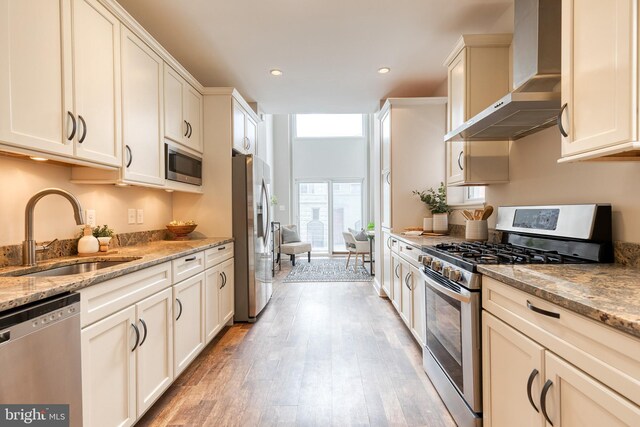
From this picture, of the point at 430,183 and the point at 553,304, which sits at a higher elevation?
the point at 430,183

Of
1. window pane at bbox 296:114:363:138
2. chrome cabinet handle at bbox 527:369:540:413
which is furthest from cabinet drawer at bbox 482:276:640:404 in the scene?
window pane at bbox 296:114:363:138

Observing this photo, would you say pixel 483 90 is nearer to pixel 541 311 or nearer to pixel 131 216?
pixel 541 311

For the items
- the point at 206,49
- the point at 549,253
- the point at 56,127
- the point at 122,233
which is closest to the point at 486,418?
the point at 549,253

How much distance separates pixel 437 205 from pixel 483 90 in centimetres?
134

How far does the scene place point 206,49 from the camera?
2936 millimetres

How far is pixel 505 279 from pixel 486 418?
0.70 metres

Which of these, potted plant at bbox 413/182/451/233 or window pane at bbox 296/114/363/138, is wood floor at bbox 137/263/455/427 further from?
window pane at bbox 296/114/363/138

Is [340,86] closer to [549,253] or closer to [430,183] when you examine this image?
[430,183]

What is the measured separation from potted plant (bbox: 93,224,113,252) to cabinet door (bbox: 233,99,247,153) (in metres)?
1.49

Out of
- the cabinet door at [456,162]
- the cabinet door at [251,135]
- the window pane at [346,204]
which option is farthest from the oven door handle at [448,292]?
the window pane at [346,204]

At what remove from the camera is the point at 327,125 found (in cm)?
834

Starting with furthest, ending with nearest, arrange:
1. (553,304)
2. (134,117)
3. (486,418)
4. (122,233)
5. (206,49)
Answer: (206,49) < (122,233) < (134,117) < (486,418) < (553,304)

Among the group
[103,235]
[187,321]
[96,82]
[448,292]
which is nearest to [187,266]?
[187,321]

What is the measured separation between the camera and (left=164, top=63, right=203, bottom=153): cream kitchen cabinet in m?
2.55
